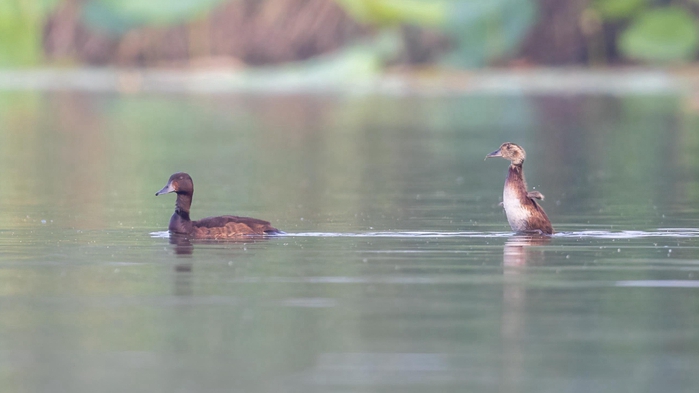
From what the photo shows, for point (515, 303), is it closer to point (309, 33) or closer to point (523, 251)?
point (523, 251)

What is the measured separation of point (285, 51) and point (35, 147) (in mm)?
15902

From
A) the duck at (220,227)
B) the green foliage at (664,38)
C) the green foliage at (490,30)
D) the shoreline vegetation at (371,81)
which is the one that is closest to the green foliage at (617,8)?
the green foliage at (664,38)

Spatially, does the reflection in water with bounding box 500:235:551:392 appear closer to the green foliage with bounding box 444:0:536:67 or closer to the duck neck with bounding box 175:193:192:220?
the duck neck with bounding box 175:193:192:220

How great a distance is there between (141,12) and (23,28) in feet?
9.17

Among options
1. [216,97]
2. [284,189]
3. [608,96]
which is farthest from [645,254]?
[216,97]

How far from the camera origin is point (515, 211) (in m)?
9.62

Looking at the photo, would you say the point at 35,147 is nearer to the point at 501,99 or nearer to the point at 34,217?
the point at 34,217

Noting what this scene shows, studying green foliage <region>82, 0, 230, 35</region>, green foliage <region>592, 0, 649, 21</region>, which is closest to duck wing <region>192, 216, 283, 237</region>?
green foliage <region>82, 0, 230, 35</region>

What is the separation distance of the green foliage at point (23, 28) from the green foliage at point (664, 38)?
11.2m

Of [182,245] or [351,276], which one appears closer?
[351,276]

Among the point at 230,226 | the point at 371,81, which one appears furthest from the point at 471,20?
the point at 230,226

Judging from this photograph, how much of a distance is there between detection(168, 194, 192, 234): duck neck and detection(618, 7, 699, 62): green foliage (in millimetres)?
23478

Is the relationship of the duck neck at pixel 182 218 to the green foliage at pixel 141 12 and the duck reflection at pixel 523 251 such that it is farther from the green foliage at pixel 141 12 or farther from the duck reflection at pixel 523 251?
the green foliage at pixel 141 12

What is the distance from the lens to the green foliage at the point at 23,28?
3362cm
